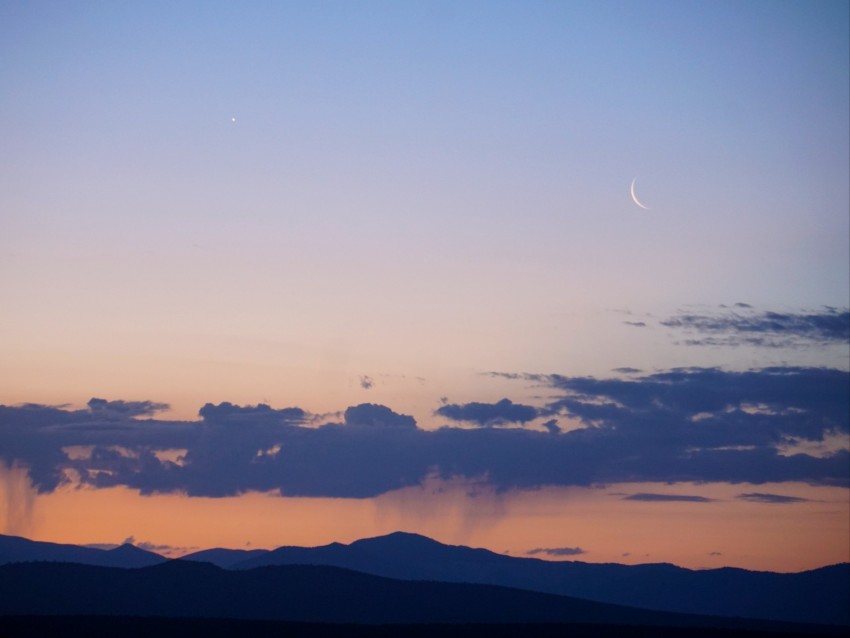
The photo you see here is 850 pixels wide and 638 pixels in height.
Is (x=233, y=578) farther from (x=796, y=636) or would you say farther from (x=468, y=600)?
(x=796, y=636)

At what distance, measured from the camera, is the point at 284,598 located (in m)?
136

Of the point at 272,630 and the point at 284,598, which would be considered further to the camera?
the point at 284,598

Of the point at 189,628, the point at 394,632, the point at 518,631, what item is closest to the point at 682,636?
the point at 518,631

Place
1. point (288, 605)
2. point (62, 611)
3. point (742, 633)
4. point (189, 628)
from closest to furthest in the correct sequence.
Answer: point (189, 628) → point (742, 633) → point (62, 611) → point (288, 605)

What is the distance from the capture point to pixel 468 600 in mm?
140000

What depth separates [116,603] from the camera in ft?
416

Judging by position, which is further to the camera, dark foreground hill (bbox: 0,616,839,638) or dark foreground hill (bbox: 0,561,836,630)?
dark foreground hill (bbox: 0,561,836,630)

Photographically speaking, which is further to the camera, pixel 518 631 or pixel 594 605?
pixel 594 605

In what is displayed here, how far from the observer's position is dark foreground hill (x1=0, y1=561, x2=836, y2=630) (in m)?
126

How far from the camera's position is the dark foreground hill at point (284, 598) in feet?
414

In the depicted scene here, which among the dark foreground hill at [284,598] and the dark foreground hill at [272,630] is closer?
the dark foreground hill at [272,630]

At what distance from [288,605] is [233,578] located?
10.2 metres

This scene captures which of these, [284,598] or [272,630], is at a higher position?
[284,598]

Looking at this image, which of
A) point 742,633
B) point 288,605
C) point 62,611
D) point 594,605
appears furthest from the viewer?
point 594,605
